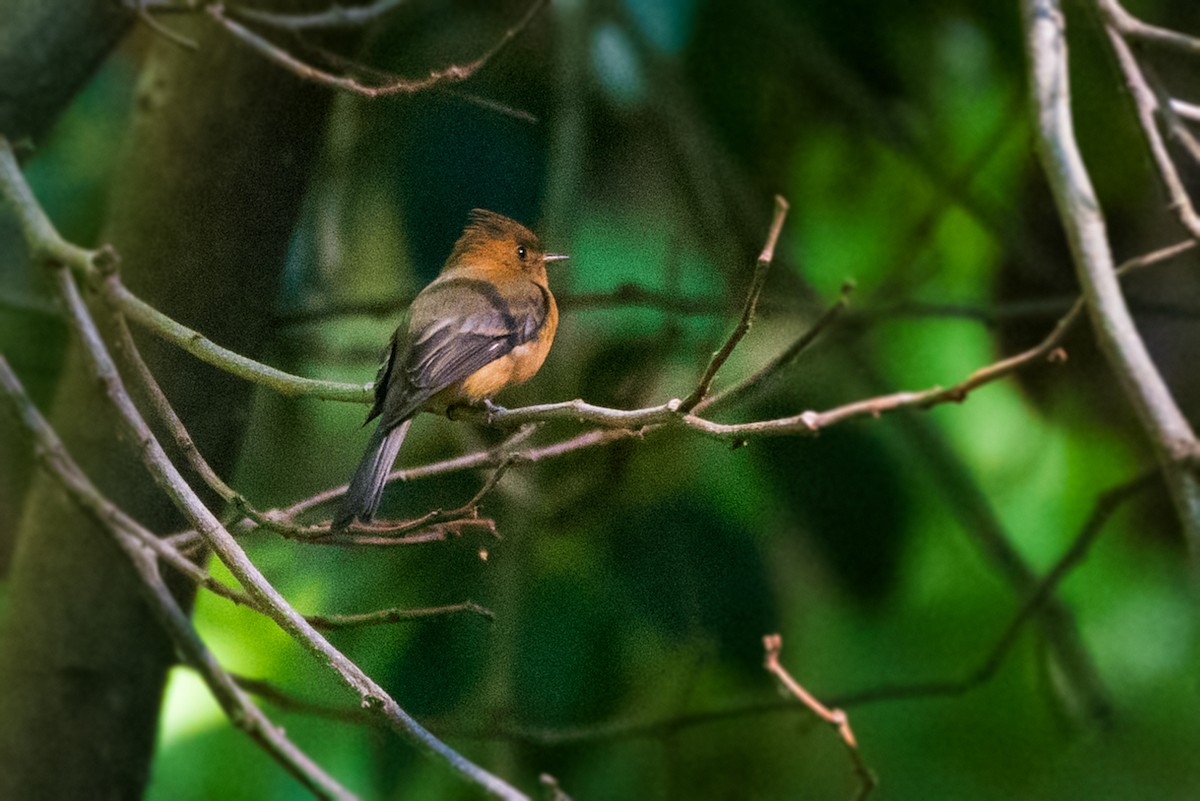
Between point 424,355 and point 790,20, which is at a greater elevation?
point 790,20

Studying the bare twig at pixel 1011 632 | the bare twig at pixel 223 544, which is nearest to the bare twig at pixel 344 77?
the bare twig at pixel 223 544

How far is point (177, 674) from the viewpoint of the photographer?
3.79 ft

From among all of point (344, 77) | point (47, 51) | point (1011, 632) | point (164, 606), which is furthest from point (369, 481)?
point (1011, 632)

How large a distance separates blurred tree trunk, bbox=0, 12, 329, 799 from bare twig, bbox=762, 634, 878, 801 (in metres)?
0.65

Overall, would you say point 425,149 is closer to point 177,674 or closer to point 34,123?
point 34,123

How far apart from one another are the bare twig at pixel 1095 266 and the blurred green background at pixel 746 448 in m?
0.04

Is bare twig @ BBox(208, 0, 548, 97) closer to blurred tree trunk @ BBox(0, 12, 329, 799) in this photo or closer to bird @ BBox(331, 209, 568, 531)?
blurred tree trunk @ BBox(0, 12, 329, 799)

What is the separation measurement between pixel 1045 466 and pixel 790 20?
62 centimetres

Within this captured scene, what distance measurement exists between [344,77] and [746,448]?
1.93 ft

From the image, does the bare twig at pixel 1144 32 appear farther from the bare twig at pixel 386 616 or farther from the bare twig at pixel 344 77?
the bare twig at pixel 386 616

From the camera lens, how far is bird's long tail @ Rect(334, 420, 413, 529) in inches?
43.8

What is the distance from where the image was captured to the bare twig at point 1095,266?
1.19m

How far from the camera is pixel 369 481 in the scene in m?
1.11

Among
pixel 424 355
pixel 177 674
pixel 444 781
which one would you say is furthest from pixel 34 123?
pixel 444 781
